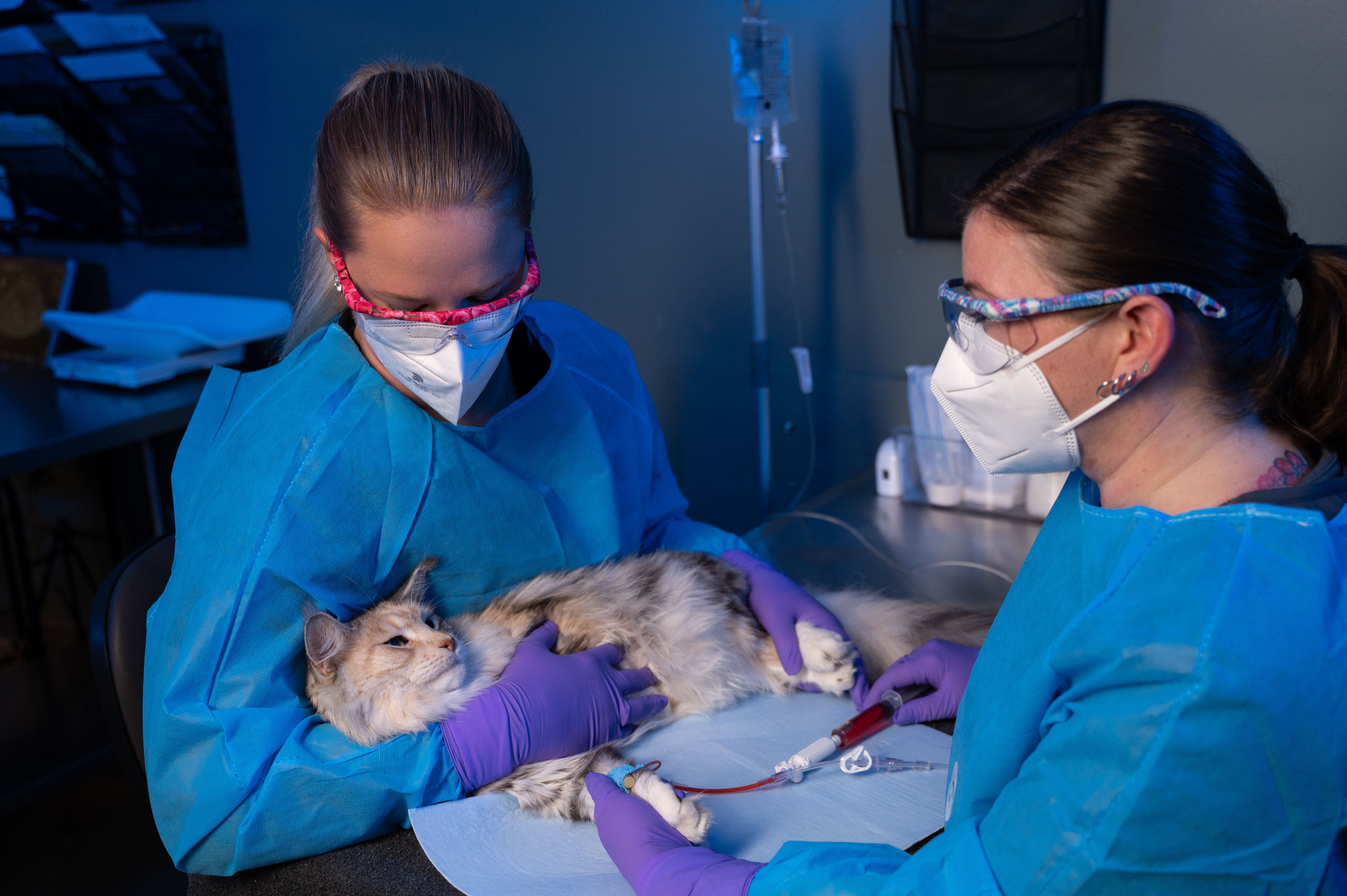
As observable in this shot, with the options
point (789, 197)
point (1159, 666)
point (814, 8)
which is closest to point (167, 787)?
point (1159, 666)

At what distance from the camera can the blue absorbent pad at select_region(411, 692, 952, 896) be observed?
1.09 metres

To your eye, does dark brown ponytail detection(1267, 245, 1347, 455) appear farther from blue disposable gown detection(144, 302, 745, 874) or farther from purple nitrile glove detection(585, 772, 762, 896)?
blue disposable gown detection(144, 302, 745, 874)

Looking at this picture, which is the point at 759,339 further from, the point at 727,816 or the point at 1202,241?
the point at 1202,241

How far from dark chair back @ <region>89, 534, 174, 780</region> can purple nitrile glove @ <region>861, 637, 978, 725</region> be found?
1.11 m

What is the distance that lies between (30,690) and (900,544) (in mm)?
2917

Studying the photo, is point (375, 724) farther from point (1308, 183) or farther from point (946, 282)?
point (1308, 183)

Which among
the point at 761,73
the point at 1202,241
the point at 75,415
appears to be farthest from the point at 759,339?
the point at 75,415

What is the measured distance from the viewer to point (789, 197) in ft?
8.57

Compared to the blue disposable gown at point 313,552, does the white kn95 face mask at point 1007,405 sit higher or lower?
higher

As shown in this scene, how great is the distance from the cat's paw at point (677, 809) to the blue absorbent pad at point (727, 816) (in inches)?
1.6

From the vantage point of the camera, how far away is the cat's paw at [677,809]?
43.3 inches

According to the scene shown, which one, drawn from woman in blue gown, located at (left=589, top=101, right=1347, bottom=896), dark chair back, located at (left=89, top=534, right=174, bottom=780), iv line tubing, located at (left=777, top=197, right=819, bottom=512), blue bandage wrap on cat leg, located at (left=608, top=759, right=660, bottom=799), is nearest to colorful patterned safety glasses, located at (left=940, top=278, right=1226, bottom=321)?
woman in blue gown, located at (left=589, top=101, right=1347, bottom=896)

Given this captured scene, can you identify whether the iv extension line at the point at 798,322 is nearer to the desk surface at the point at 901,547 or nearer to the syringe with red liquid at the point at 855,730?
the desk surface at the point at 901,547

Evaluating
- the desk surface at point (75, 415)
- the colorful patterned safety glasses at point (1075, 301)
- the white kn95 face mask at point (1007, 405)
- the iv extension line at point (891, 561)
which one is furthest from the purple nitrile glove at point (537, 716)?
the desk surface at point (75, 415)
